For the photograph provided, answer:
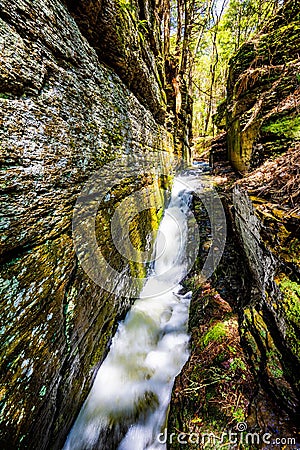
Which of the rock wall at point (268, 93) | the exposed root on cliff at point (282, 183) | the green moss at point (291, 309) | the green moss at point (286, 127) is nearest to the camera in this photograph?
the green moss at point (291, 309)

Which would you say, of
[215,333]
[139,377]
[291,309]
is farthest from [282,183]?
[139,377]

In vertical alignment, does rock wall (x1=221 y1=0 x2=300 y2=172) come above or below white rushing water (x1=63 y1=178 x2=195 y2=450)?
above

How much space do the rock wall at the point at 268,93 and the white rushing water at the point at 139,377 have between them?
4.43 metres

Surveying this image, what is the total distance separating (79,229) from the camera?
7.59 ft

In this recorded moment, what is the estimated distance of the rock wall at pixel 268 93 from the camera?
5.04 m

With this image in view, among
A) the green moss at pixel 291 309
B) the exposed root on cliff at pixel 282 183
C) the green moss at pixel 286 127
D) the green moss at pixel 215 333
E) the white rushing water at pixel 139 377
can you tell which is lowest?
the white rushing water at pixel 139 377

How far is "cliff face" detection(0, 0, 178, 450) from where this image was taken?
4.90 ft

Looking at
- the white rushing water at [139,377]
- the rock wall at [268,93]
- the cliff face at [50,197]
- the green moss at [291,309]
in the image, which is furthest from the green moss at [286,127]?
the white rushing water at [139,377]

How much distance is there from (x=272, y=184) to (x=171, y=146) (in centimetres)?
581

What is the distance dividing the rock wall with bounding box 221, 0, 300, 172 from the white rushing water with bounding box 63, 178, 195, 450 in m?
4.43

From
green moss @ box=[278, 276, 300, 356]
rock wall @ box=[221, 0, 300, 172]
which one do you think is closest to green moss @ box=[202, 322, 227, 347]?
green moss @ box=[278, 276, 300, 356]

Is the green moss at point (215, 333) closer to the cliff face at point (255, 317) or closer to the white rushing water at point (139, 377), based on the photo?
the cliff face at point (255, 317)

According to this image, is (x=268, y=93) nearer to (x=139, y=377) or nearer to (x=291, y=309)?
(x=291, y=309)

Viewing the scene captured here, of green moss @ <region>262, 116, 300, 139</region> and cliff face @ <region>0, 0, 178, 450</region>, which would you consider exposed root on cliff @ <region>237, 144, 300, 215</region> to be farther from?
cliff face @ <region>0, 0, 178, 450</region>
